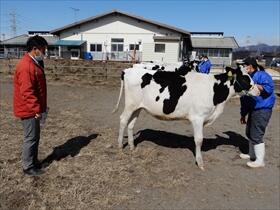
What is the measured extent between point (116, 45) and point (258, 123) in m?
37.8

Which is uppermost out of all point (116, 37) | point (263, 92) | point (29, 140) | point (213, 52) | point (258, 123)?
point (116, 37)

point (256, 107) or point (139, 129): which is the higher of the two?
Result: point (256, 107)

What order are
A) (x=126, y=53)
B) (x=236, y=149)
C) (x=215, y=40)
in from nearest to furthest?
1. (x=236, y=149)
2. (x=126, y=53)
3. (x=215, y=40)

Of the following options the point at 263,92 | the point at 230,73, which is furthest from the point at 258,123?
the point at 230,73

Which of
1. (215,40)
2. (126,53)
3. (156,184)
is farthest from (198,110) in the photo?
(215,40)

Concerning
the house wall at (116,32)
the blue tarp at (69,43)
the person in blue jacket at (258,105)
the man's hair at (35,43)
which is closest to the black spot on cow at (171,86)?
the person in blue jacket at (258,105)

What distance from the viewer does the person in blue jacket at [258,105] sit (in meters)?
6.05

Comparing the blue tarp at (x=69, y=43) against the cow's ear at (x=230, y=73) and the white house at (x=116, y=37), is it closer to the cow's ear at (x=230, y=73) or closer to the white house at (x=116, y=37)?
the white house at (x=116, y=37)

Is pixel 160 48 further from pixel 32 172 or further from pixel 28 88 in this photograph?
pixel 28 88

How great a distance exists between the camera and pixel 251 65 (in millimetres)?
6152

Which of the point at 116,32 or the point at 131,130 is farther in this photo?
the point at 116,32

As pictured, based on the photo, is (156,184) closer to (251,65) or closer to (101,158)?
(101,158)

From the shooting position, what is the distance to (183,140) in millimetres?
8078

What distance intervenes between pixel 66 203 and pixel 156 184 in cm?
146
